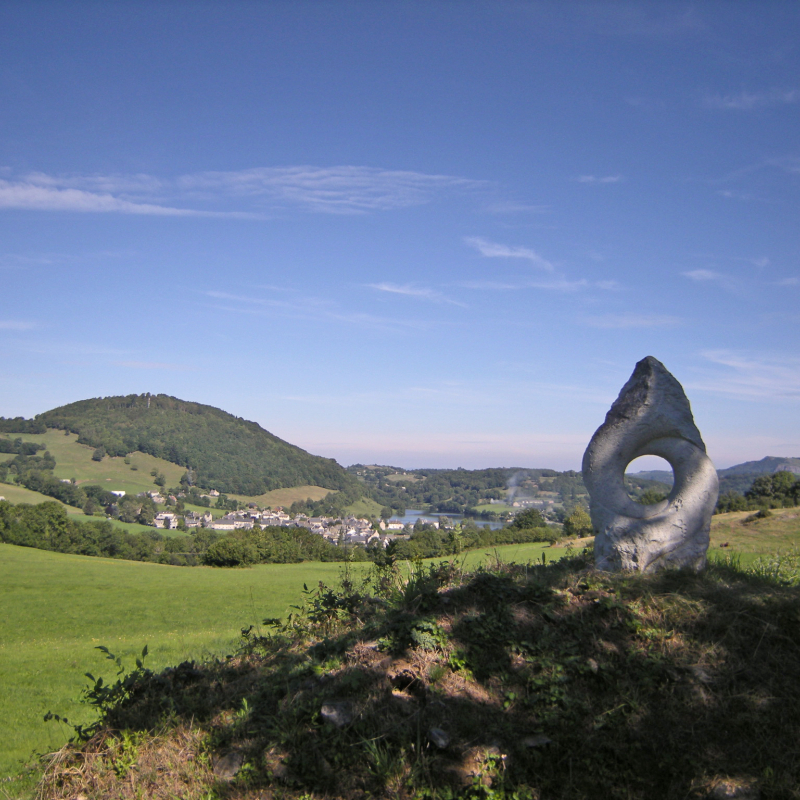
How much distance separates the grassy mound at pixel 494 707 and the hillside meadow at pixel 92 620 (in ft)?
6.75

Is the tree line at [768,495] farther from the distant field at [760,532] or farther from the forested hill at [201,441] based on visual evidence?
the forested hill at [201,441]

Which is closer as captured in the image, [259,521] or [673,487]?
[673,487]

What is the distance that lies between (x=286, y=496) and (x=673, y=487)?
132590mm

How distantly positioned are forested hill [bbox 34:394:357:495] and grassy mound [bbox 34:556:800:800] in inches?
5193

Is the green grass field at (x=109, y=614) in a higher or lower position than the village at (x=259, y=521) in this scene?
higher

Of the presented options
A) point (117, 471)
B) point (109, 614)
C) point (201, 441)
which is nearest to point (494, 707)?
point (109, 614)

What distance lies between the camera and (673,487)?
879 cm

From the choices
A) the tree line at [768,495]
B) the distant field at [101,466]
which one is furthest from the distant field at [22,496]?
the tree line at [768,495]

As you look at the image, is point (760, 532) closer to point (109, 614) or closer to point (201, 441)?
point (109, 614)

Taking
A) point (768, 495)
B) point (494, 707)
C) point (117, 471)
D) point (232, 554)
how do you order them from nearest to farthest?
point (494, 707) → point (768, 495) → point (232, 554) → point (117, 471)

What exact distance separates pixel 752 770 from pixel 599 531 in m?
4.38

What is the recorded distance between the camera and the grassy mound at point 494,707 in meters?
4.67

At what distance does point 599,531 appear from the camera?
8734 mm

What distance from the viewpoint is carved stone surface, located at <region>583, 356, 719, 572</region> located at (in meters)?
8.22
